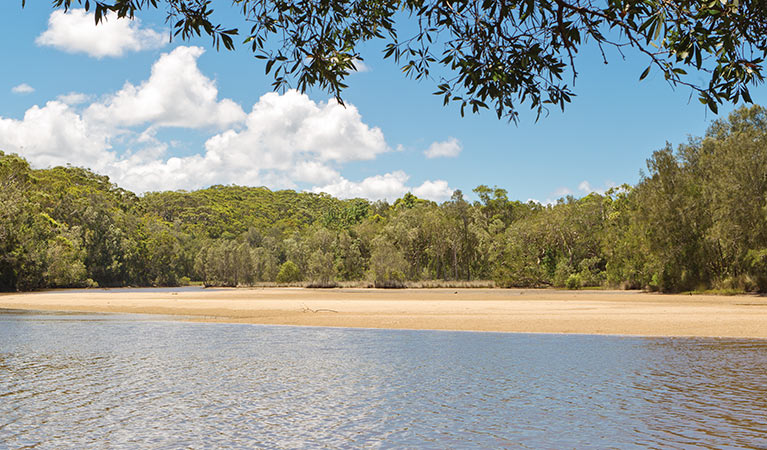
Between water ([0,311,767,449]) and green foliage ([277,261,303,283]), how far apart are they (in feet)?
272

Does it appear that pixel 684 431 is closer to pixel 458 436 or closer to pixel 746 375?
pixel 458 436

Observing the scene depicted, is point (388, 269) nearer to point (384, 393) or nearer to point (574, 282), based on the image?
point (574, 282)

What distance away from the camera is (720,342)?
2148 centimetres

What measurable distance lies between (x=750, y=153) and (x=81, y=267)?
8750 cm

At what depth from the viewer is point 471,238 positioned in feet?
326

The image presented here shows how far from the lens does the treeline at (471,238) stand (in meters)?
53.1

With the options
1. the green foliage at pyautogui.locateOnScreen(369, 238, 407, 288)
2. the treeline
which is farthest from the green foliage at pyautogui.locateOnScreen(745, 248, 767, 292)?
the green foliage at pyautogui.locateOnScreen(369, 238, 407, 288)

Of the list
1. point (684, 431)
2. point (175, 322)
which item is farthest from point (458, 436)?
point (175, 322)

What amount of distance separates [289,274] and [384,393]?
309 ft

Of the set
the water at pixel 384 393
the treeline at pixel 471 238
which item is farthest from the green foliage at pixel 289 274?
the water at pixel 384 393

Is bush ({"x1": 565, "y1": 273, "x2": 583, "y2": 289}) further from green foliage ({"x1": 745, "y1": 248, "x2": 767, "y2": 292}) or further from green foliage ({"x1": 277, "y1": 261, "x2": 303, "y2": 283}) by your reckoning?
green foliage ({"x1": 277, "y1": 261, "x2": 303, "y2": 283})

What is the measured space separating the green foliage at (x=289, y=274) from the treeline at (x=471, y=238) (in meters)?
0.25

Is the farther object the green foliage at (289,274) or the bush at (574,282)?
the green foliage at (289,274)

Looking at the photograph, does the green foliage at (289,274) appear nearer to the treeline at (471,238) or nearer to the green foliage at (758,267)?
the treeline at (471,238)
